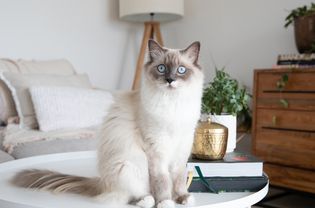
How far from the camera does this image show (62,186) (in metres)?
0.91

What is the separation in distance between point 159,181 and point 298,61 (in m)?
1.48

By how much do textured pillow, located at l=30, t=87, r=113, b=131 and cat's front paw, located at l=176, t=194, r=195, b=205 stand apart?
105 cm

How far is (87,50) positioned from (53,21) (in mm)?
355

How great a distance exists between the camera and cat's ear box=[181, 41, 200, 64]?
85cm

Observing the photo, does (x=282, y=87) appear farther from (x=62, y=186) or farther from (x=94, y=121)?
(x=62, y=186)

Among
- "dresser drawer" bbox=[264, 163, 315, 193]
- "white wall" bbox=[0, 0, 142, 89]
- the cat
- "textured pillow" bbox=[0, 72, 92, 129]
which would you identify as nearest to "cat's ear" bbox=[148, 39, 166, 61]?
the cat

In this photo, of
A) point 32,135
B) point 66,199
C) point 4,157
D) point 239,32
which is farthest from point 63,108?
point 239,32

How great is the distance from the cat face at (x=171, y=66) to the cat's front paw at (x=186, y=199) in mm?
245

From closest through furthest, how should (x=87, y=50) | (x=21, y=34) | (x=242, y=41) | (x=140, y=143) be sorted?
(x=140, y=143), (x=21, y=34), (x=242, y=41), (x=87, y=50)

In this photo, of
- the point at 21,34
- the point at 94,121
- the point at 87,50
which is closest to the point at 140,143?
the point at 94,121

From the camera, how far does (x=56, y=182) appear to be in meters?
0.93

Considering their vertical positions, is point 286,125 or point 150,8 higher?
point 150,8

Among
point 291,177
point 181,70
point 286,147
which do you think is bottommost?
point 291,177

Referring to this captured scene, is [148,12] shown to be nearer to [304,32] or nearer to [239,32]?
[239,32]
